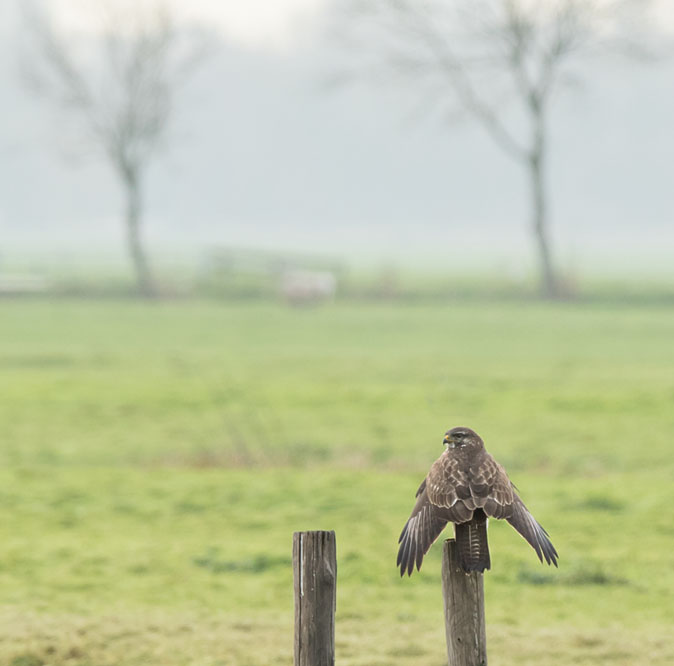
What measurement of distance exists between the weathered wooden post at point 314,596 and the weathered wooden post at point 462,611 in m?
0.58

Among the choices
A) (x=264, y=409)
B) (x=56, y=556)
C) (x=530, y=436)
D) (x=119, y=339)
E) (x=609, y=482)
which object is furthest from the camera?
(x=119, y=339)

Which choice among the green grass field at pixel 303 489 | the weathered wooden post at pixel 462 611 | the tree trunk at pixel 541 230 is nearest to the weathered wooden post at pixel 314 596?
the weathered wooden post at pixel 462 611

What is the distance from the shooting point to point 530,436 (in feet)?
69.3

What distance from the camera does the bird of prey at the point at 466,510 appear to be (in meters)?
5.74

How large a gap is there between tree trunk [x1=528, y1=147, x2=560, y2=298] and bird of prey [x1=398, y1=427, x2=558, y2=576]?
4601 cm

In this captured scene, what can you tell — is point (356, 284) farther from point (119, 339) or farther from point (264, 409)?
point (264, 409)

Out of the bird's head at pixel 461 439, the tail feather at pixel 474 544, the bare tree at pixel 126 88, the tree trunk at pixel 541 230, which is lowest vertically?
the tail feather at pixel 474 544

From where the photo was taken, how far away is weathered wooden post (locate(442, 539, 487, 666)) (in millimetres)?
5910

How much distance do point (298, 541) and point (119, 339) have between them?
32880mm

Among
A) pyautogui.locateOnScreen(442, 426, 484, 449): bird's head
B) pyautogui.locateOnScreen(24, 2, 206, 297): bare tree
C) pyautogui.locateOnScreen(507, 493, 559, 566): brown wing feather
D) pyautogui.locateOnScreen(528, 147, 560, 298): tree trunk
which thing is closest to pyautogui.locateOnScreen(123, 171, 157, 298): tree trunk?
pyautogui.locateOnScreen(24, 2, 206, 297): bare tree

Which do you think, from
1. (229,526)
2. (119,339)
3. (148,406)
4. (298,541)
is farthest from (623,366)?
(298,541)

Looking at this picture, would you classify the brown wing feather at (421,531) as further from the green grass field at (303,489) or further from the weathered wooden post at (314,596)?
the green grass field at (303,489)

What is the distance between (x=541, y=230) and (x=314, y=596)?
165 feet

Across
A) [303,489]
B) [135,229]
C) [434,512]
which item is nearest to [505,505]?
[434,512]
